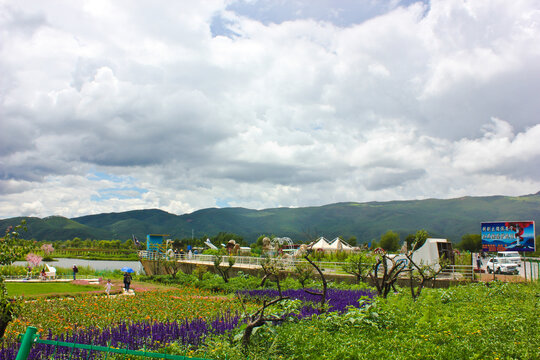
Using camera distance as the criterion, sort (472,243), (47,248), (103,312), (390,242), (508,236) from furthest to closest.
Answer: (390,242) < (472,243) < (47,248) < (508,236) < (103,312)

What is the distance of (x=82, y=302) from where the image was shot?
15.8 m

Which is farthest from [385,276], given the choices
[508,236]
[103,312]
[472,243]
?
[472,243]

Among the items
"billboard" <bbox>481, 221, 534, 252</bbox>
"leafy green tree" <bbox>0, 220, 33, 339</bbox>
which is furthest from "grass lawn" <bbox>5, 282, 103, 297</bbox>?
"billboard" <bbox>481, 221, 534, 252</bbox>

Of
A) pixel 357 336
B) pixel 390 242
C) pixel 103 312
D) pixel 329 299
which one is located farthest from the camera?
pixel 390 242

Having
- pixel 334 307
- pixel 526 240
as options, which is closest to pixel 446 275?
pixel 526 240

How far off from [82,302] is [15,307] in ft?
36.4

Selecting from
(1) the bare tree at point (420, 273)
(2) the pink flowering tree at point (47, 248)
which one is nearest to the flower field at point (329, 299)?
(1) the bare tree at point (420, 273)

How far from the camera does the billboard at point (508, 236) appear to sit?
897 inches

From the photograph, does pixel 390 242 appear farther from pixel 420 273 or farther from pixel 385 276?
pixel 385 276

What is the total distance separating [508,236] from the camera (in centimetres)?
2325

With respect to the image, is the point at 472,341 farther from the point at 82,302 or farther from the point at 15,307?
the point at 82,302

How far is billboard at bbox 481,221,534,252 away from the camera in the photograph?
897 inches

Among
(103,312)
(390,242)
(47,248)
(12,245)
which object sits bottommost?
(390,242)

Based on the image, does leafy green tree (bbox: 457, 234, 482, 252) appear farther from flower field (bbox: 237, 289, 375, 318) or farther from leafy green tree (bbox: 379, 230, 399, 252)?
flower field (bbox: 237, 289, 375, 318)
